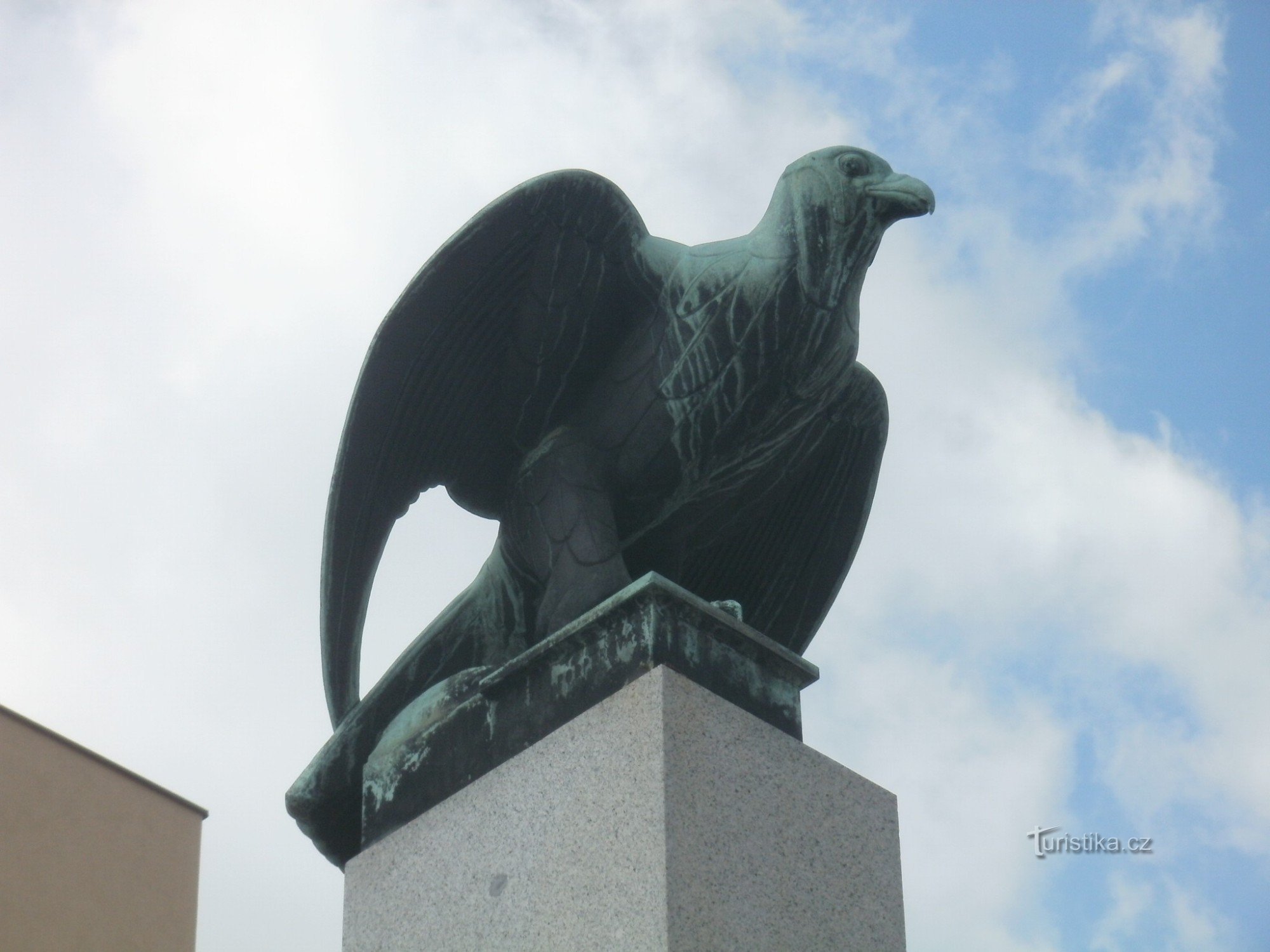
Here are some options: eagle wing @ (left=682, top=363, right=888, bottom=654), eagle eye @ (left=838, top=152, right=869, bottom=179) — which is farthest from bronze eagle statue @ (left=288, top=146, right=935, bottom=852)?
eagle wing @ (left=682, top=363, right=888, bottom=654)

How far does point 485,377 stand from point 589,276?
0.40 m

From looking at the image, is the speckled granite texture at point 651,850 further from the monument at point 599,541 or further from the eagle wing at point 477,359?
the eagle wing at point 477,359

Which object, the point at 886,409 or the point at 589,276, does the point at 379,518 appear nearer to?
the point at 589,276

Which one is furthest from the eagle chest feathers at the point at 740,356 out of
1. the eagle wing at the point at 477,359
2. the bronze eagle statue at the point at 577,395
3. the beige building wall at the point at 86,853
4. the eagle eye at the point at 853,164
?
the beige building wall at the point at 86,853

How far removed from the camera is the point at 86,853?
358 inches

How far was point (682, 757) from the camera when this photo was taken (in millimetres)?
3883

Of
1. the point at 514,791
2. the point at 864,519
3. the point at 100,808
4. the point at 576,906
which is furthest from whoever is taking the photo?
the point at 100,808

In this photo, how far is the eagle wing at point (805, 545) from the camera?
5.23 meters

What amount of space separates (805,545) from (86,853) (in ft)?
17.3

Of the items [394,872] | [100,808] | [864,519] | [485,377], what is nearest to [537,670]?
[394,872]

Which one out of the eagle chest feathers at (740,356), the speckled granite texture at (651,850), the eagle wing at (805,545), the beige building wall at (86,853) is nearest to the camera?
the speckled granite texture at (651,850)

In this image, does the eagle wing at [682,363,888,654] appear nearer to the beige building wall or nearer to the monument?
the monument

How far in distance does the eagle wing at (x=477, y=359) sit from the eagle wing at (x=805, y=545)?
2.34 ft

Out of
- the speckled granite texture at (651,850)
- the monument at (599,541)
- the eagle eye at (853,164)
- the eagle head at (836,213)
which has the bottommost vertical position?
the speckled granite texture at (651,850)
